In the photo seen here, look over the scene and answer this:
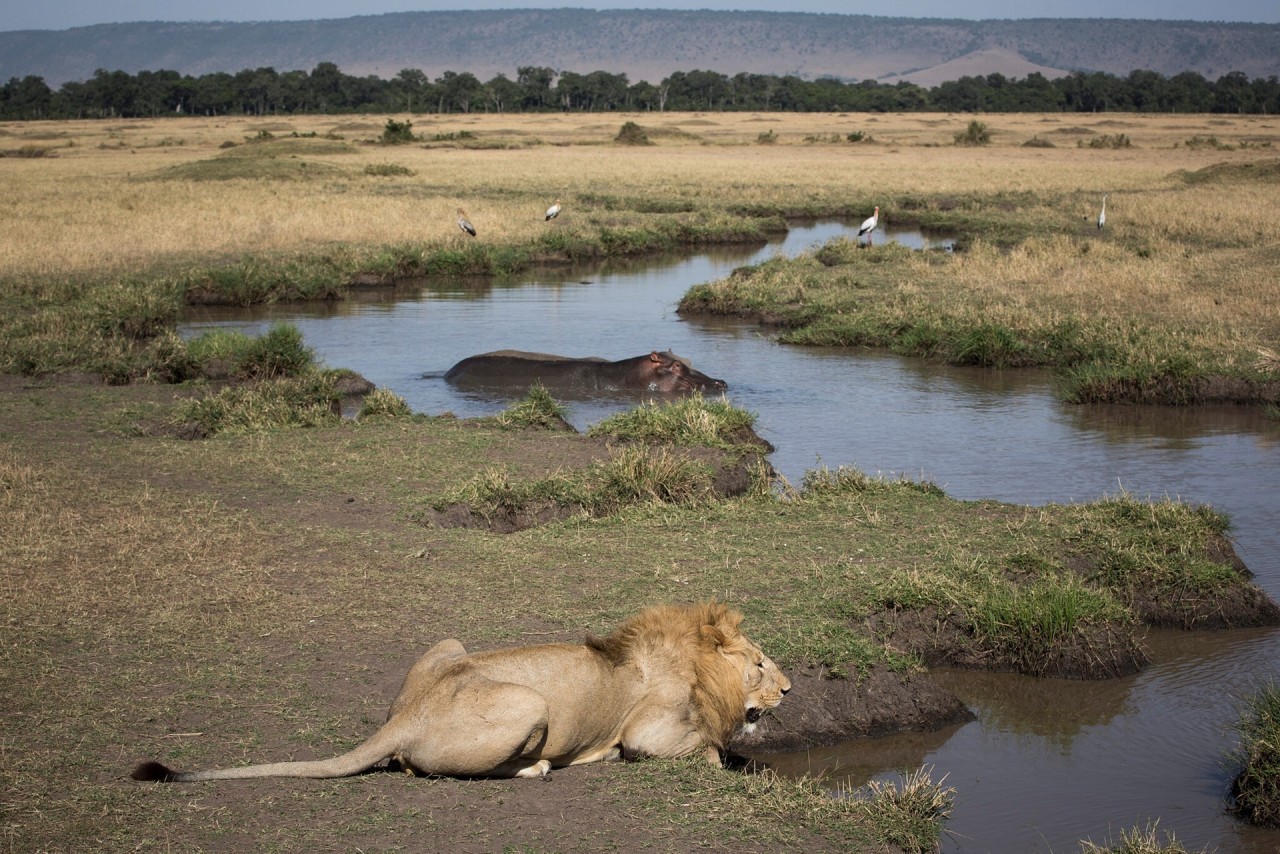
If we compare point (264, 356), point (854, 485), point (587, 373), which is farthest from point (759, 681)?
point (264, 356)

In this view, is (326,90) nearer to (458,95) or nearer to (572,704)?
(458,95)

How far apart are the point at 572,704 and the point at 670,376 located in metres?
9.11

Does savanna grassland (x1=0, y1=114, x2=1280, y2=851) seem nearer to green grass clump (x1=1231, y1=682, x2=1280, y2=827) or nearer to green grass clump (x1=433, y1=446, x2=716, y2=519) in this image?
green grass clump (x1=433, y1=446, x2=716, y2=519)

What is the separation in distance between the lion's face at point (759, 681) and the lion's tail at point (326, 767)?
1.38 meters

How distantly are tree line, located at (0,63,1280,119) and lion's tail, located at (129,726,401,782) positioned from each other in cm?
10678

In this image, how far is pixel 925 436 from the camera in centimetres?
1206

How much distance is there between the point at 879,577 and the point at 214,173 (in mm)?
34815

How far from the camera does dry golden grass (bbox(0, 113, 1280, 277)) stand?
23891mm

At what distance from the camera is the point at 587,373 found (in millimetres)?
13977

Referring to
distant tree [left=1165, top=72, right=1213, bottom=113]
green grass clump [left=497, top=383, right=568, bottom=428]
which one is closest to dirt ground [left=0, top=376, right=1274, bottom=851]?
green grass clump [left=497, top=383, right=568, bottom=428]

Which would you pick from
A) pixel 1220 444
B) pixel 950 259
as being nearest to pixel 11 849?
pixel 1220 444

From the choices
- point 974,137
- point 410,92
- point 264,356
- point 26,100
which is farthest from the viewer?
point 410,92

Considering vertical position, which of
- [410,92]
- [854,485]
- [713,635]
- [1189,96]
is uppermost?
[1189,96]

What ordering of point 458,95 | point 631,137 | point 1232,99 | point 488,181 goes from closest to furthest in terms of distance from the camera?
point 488,181 → point 631,137 → point 1232,99 → point 458,95
